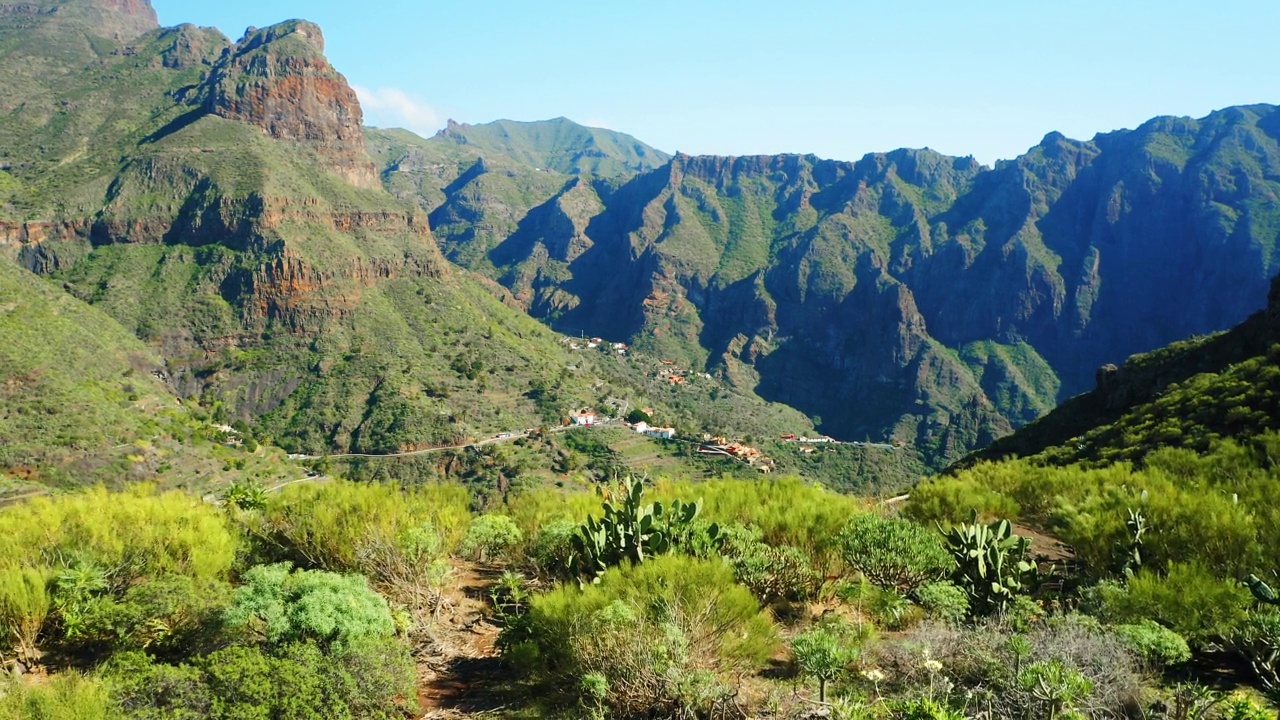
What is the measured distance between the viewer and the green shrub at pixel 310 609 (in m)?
10.1

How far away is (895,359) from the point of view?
567 feet

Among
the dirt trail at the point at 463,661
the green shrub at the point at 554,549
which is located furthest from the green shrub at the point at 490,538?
the green shrub at the point at 554,549

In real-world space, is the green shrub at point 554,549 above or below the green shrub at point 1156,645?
below

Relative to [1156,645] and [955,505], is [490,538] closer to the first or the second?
[955,505]

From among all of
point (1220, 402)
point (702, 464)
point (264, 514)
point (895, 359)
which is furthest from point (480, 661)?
point (895, 359)

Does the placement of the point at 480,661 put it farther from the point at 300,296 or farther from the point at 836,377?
the point at 836,377

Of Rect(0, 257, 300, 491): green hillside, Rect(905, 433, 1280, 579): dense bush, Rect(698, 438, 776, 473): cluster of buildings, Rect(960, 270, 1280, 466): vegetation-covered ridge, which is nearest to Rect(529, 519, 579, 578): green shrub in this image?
Rect(905, 433, 1280, 579): dense bush

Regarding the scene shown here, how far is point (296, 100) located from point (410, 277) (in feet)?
143

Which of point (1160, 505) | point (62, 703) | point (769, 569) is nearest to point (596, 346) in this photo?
point (1160, 505)

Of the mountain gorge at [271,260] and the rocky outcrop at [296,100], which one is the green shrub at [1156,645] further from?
the rocky outcrop at [296,100]

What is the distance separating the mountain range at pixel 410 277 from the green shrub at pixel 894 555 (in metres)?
74.1

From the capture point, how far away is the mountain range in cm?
9075

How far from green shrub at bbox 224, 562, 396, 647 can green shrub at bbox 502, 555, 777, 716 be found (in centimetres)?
225

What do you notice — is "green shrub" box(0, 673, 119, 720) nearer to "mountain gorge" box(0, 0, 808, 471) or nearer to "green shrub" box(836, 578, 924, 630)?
"green shrub" box(836, 578, 924, 630)
